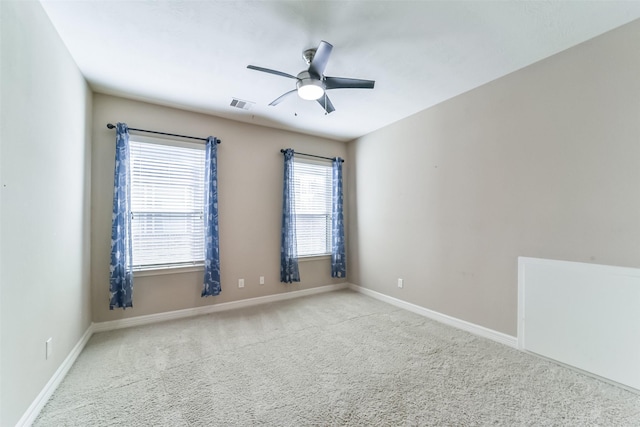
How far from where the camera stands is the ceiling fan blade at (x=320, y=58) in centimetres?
194

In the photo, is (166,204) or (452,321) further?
(166,204)

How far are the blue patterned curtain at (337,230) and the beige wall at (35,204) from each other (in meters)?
3.34

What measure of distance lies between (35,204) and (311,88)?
217 centimetres

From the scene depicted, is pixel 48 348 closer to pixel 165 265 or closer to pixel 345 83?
pixel 165 265

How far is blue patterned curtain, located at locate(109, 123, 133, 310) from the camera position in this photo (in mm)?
3014

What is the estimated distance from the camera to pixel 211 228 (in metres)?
3.56

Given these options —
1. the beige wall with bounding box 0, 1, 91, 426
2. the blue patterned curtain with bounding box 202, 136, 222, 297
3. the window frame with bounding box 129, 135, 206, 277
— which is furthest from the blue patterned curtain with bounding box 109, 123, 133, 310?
the blue patterned curtain with bounding box 202, 136, 222, 297

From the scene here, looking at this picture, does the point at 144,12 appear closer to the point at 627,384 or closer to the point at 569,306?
the point at 569,306

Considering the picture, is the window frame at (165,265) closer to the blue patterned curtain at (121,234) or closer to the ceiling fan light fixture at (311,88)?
the blue patterned curtain at (121,234)

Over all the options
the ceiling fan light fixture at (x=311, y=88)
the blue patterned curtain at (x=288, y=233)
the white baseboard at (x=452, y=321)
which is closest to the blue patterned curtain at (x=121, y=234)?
the blue patterned curtain at (x=288, y=233)

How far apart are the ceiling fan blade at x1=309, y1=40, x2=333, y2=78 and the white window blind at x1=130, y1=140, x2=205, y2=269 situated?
6.97 ft

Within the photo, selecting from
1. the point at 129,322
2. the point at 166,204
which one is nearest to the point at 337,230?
the point at 166,204

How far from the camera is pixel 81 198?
2.72 metres

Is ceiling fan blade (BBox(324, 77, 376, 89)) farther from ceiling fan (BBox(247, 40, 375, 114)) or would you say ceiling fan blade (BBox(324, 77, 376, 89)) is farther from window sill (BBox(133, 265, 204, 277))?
window sill (BBox(133, 265, 204, 277))
